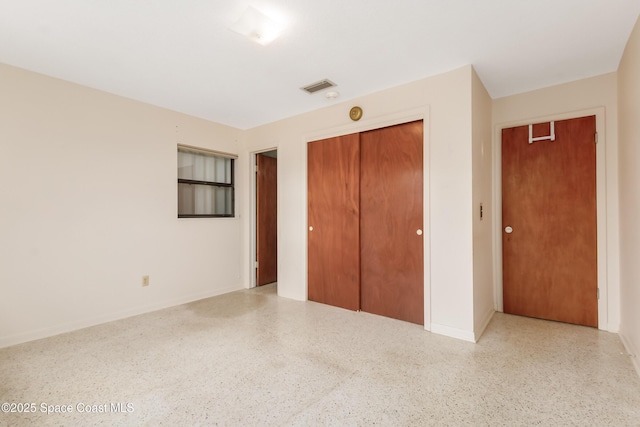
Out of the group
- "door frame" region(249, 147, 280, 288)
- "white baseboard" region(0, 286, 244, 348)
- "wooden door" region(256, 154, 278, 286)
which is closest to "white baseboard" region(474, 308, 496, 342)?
"door frame" region(249, 147, 280, 288)

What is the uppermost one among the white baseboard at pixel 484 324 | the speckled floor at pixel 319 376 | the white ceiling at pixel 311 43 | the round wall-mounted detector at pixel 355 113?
the white ceiling at pixel 311 43

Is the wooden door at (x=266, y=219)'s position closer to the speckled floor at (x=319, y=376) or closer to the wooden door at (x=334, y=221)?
the wooden door at (x=334, y=221)

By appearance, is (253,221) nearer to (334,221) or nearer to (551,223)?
(334,221)

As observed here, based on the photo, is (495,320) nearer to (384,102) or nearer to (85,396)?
(384,102)

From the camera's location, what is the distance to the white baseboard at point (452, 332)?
2.53m

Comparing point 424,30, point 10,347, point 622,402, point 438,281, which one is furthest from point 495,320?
point 10,347

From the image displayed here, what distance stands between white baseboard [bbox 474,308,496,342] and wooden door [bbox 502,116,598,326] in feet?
0.86

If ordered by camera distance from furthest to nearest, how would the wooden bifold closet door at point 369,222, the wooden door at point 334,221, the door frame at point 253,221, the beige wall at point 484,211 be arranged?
the door frame at point 253,221, the wooden door at point 334,221, the wooden bifold closet door at point 369,222, the beige wall at point 484,211

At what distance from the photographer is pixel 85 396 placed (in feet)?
5.91

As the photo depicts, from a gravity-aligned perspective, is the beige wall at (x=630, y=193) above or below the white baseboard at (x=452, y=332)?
above

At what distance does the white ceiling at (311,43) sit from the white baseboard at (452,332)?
2.29 meters

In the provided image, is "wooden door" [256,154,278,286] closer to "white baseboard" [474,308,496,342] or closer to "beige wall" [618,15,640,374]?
"white baseboard" [474,308,496,342]

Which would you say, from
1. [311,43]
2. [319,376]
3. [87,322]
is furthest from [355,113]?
[87,322]

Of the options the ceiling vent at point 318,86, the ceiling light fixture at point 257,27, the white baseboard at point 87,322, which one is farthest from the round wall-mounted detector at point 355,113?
the white baseboard at point 87,322
